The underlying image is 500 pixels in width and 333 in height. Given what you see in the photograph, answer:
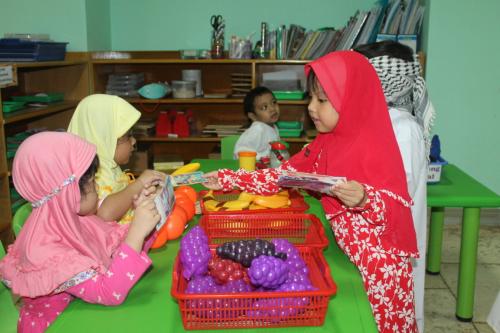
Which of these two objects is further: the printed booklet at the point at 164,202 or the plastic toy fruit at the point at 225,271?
the printed booklet at the point at 164,202

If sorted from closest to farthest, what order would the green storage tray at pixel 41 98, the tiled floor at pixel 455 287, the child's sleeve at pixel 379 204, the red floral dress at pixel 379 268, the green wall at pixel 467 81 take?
1. the child's sleeve at pixel 379 204
2. the red floral dress at pixel 379 268
3. the tiled floor at pixel 455 287
4. the green storage tray at pixel 41 98
5. the green wall at pixel 467 81

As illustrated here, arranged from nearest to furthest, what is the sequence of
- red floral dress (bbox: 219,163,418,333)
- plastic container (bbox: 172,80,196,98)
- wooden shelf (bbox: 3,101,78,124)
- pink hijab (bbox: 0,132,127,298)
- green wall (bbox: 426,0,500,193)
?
pink hijab (bbox: 0,132,127,298) → red floral dress (bbox: 219,163,418,333) → wooden shelf (bbox: 3,101,78,124) → green wall (bbox: 426,0,500,193) → plastic container (bbox: 172,80,196,98)

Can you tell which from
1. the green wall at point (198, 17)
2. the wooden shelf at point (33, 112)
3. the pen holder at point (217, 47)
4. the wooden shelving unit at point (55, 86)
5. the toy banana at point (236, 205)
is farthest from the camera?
the green wall at point (198, 17)

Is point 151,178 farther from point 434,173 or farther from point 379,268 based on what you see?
point 434,173

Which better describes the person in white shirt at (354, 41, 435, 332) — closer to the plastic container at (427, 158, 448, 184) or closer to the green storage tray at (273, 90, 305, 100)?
the plastic container at (427, 158, 448, 184)

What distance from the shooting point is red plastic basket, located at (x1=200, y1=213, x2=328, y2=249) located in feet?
6.20

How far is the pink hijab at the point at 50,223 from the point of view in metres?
1.38

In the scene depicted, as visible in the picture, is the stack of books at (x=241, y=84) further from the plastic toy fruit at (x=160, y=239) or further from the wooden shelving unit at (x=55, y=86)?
the plastic toy fruit at (x=160, y=239)

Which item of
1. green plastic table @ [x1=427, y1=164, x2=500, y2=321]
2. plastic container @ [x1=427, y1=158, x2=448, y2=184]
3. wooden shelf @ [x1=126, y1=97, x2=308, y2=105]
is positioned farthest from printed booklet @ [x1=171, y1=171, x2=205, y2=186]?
wooden shelf @ [x1=126, y1=97, x2=308, y2=105]

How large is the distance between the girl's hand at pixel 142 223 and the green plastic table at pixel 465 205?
1.49 meters

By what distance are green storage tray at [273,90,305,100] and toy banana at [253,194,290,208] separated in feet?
9.99

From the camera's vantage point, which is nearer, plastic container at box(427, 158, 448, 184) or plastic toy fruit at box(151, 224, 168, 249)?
plastic toy fruit at box(151, 224, 168, 249)

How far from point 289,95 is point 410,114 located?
2.85 meters

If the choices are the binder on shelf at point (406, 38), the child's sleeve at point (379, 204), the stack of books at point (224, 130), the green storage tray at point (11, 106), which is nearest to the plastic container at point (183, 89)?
the stack of books at point (224, 130)
